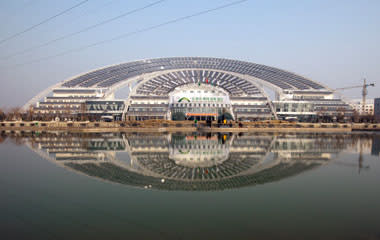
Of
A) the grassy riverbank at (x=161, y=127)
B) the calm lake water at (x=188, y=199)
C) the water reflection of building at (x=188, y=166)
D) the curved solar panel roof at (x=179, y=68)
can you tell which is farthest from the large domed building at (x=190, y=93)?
the calm lake water at (x=188, y=199)

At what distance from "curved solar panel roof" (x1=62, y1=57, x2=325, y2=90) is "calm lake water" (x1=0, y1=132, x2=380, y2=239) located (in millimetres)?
58844

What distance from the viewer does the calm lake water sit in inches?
296

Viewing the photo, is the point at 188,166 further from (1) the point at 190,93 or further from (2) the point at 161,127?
(1) the point at 190,93

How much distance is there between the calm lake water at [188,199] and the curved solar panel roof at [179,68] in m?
58.8

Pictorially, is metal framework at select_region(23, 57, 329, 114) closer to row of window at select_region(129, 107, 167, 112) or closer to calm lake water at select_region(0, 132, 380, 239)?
row of window at select_region(129, 107, 167, 112)

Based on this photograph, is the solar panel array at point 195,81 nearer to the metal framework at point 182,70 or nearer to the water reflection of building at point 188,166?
the metal framework at point 182,70

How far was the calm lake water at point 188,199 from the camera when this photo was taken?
7.52 meters

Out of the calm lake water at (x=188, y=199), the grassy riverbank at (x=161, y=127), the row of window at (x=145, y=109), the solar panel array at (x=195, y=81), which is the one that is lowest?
the calm lake water at (x=188, y=199)

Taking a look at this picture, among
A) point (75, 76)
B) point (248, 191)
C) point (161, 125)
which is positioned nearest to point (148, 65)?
point (75, 76)

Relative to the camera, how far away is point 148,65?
75438 mm

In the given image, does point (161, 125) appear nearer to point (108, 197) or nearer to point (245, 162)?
point (245, 162)

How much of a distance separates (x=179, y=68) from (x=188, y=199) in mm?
66060

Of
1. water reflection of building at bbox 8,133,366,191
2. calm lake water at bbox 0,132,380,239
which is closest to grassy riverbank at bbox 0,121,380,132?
water reflection of building at bbox 8,133,366,191

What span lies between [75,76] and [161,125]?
3703 centimetres
